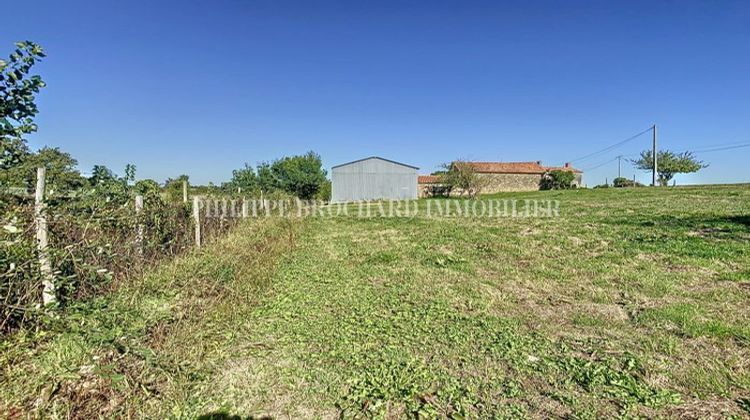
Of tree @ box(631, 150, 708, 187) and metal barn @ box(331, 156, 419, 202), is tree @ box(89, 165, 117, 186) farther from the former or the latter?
tree @ box(631, 150, 708, 187)

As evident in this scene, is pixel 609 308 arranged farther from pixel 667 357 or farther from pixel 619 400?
pixel 619 400

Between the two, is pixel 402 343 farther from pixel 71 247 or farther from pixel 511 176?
pixel 511 176

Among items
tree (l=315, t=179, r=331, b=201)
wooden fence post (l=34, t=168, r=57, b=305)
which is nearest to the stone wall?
tree (l=315, t=179, r=331, b=201)

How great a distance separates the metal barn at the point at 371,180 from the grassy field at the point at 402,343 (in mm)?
22497

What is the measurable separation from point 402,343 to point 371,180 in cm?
2542

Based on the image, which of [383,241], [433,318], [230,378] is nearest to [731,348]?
[433,318]

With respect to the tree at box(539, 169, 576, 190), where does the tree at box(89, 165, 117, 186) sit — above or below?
below

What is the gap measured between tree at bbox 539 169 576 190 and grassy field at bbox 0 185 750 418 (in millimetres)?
32407

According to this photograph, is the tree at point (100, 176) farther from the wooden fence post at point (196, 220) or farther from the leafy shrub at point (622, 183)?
the leafy shrub at point (622, 183)

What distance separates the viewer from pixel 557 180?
114 ft

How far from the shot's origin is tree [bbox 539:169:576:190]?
34.3 metres

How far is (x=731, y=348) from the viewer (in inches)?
97.4

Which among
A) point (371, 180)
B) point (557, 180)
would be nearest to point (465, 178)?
point (371, 180)

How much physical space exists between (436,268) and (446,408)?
331 centimetres
